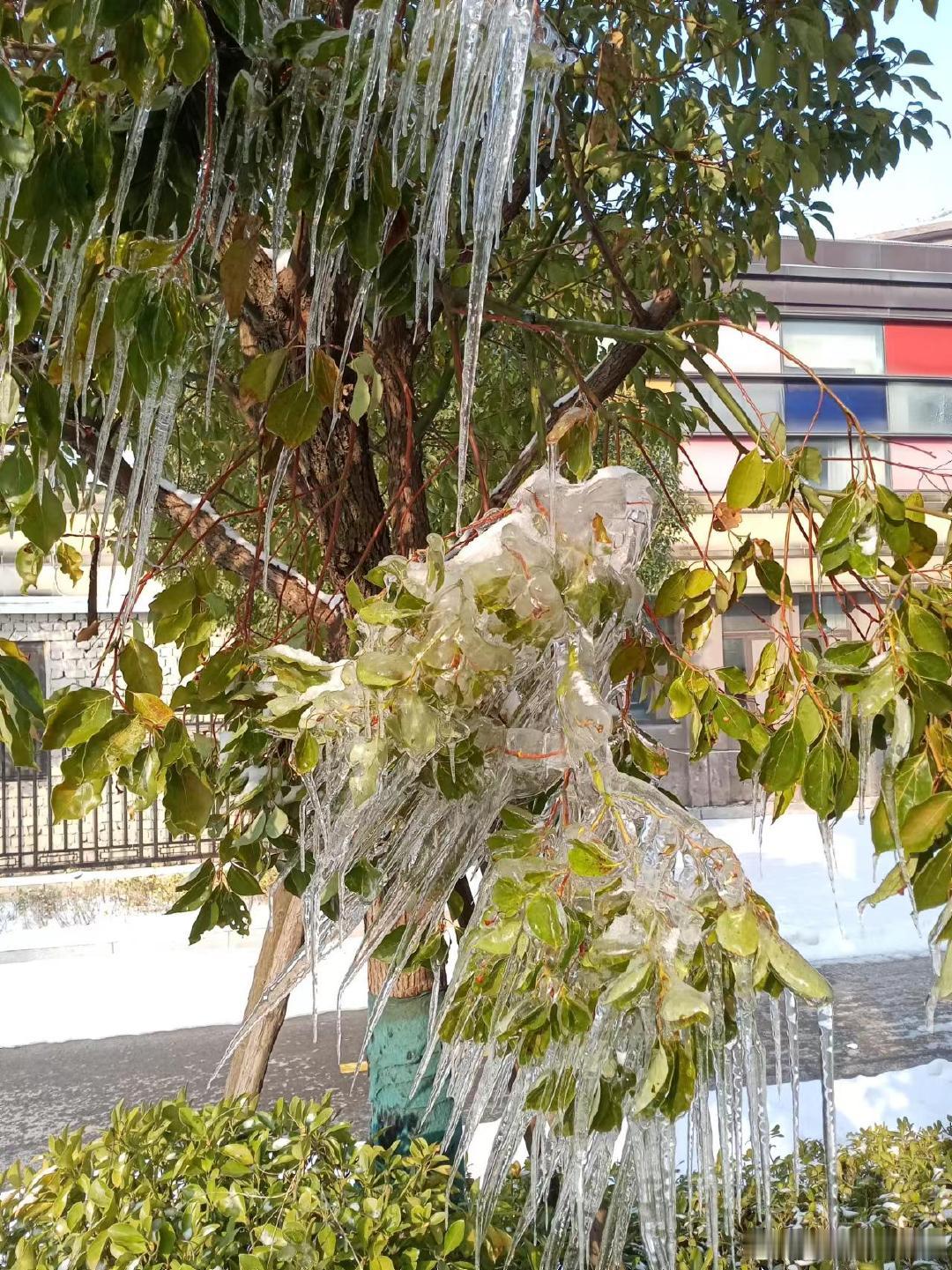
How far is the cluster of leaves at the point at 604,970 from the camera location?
874mm

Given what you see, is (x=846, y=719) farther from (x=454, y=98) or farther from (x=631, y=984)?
(x=454, y=98)

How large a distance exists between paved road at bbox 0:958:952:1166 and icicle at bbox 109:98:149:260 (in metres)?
4.62

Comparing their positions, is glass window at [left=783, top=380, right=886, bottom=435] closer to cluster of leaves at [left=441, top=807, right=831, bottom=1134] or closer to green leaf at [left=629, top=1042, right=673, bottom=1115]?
cluster of leaves at [left=441, top=807, right=831, bottom=1134]

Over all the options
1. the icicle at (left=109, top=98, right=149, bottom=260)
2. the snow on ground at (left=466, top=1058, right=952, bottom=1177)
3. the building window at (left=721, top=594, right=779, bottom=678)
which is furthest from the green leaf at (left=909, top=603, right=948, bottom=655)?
the building window at (left=721, top=594, right=779, bottom=678)

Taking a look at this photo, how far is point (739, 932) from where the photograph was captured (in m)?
0.87

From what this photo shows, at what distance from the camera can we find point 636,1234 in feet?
7.33

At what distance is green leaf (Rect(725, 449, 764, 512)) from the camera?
1178 mm

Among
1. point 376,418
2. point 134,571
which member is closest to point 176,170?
point 134,571

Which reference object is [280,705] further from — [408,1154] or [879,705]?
[408,1154]

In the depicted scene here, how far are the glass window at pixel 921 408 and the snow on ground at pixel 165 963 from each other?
8960mm

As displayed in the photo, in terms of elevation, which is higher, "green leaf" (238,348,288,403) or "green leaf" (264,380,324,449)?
"green leaf" (238,348,288,403)

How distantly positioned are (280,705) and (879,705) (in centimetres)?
69

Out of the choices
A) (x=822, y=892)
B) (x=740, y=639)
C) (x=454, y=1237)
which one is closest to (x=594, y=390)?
(x=454, y=1237)

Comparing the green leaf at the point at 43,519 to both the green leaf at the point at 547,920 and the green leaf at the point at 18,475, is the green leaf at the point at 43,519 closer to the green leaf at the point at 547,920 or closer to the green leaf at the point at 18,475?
the green leaf at the point at 18,475
